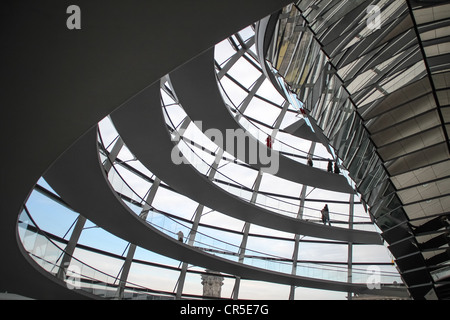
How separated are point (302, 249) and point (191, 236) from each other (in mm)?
10825

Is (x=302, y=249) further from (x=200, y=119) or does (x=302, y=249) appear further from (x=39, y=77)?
(x=39, y=77)

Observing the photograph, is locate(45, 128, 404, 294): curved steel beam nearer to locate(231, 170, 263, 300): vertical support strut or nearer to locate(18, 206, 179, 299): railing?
locate(18, 206, 179, 299): railing

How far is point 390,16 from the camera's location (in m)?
7.93

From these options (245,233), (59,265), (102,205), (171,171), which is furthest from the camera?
(245,233)

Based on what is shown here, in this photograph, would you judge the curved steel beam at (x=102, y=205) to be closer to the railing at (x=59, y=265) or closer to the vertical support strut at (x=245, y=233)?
the railing at (x=59, y=265)

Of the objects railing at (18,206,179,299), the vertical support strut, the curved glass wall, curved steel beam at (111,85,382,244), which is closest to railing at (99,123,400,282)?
the curved glass wall

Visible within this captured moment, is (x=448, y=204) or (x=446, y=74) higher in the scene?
(x=446, y=74)

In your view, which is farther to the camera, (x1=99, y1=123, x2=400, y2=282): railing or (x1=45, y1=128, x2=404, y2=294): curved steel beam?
(x1=99, y1=123, x2=400, y2=282): railing

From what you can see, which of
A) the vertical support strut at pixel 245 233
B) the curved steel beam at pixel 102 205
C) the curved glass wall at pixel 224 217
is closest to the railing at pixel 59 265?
the curved glass wall at pixel 224 217

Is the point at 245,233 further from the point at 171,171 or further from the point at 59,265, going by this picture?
the point at 59,265

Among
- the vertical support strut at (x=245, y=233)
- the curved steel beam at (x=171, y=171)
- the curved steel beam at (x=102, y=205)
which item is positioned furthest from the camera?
the vertical support strut at (x=245, y=233)

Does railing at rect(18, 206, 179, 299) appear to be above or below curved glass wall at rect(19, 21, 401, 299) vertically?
below

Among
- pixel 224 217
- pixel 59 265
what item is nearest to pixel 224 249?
pixel 224 217

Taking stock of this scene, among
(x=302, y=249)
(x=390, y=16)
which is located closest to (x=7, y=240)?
(x=390, y=16)
